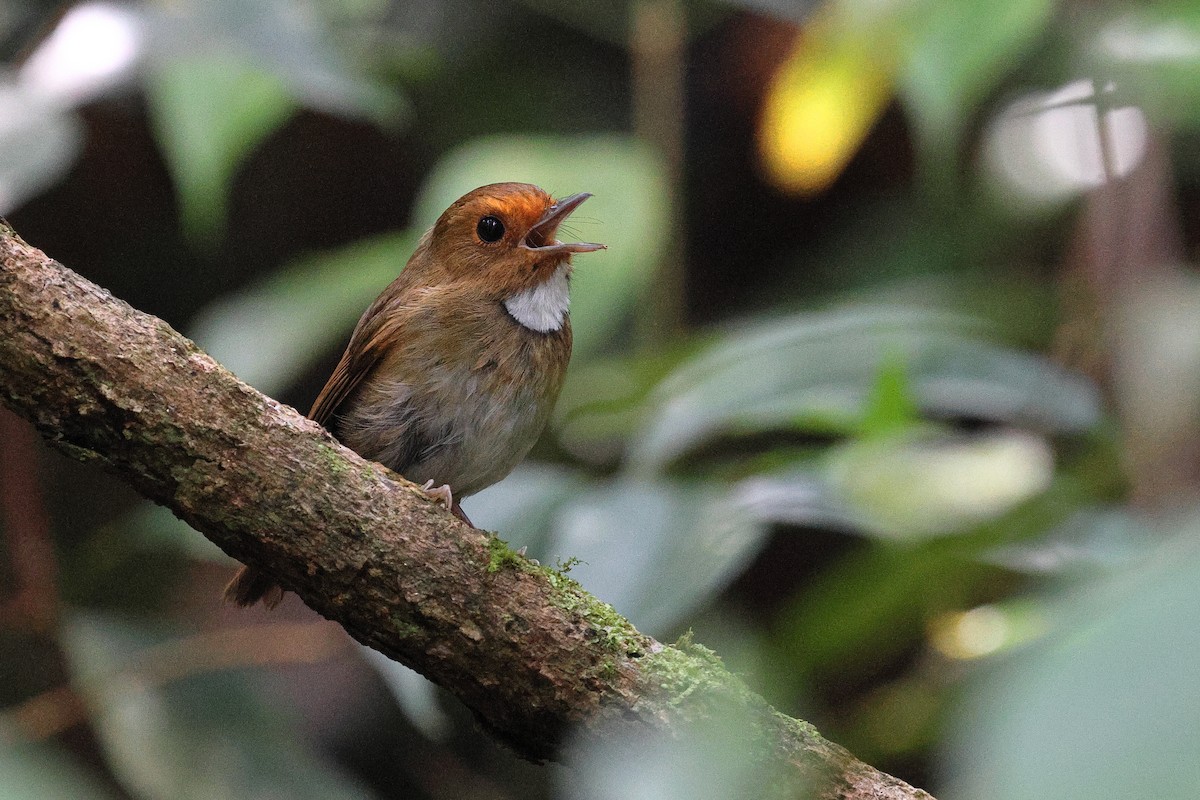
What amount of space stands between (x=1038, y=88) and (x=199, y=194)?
10.0 feet

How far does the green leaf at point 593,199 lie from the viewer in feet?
11.0

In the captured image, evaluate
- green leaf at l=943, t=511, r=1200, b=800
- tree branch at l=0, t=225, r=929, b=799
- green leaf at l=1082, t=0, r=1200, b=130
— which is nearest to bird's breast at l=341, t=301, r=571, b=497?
tree branch at l=0, t=225, r=929, b=799

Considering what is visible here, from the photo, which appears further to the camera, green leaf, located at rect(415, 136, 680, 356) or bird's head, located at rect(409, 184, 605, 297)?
green leaf, located at rect(415, 136, 680, 356)

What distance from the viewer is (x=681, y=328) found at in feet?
14.4

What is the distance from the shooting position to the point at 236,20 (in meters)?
3.08

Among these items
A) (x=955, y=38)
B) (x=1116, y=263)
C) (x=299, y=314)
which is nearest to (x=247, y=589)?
(x=299, y=314)

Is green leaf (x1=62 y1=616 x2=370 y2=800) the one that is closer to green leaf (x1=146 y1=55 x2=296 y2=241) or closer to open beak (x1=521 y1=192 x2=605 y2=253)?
green leaf (x1=146 y1=55 x2=296 y2=241)

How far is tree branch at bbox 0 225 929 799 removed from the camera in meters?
1.80

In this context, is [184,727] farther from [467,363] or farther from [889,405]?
[889,405]

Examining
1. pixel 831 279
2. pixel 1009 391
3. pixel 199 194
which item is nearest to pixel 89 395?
pixel 1009 391

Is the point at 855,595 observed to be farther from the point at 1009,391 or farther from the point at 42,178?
the point at 42,178

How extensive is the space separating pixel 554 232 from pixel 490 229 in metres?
0.18

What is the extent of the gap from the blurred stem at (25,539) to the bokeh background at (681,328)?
2cm

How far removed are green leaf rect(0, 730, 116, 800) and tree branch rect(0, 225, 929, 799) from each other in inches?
27.0
